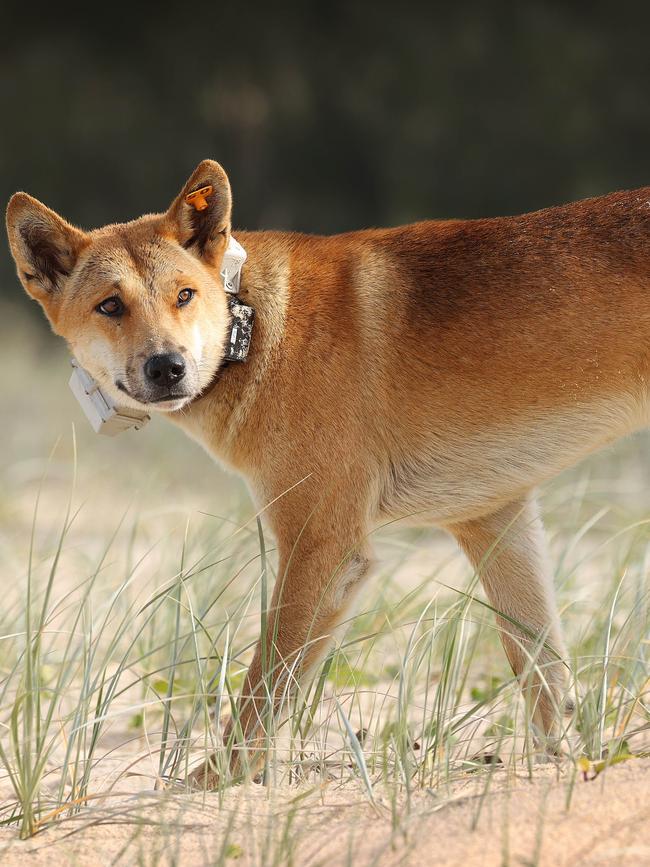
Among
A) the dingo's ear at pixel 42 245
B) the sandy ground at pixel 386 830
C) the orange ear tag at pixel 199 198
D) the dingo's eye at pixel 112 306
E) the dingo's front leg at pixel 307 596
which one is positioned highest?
the orange ear tag at pixel 199 198

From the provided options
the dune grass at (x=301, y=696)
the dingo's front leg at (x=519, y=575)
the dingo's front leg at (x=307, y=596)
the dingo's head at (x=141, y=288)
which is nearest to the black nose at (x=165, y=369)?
the dingo's head at (x=141, y=288)

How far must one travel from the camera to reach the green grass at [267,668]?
2.26 metres

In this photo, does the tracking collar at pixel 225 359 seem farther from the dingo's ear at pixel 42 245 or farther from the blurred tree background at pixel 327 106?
the blurred tree background at pixel 327 106

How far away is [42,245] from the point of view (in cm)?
301

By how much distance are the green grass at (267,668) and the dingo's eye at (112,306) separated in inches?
22.4

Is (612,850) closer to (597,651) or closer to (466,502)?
(466,502)

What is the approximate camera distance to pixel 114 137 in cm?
1466

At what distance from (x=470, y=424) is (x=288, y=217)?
10378 millimetres

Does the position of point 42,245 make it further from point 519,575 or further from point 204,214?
point 519,575

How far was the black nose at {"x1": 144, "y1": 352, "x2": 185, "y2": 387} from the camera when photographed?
270cm

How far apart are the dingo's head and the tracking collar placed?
27 millimetres

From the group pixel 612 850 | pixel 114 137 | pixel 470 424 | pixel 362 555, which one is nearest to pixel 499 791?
pixel 612 850

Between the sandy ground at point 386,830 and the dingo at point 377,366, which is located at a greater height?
the dingo at point 377,366

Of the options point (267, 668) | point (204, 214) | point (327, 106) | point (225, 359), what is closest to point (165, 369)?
point (225, 359)
